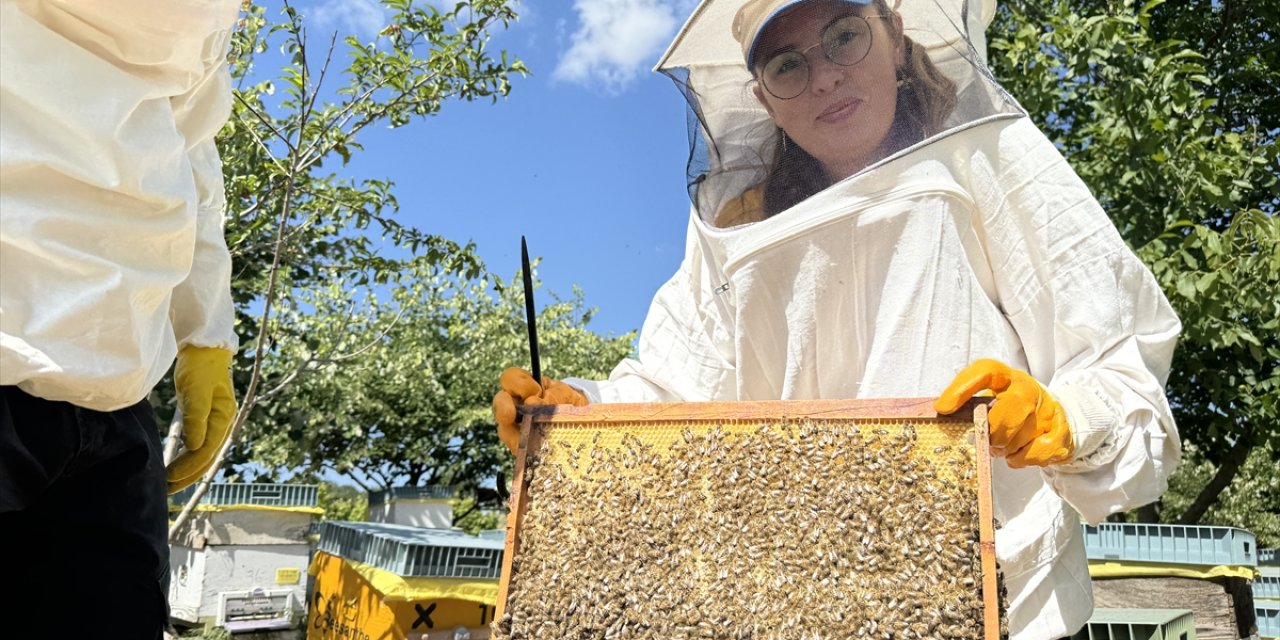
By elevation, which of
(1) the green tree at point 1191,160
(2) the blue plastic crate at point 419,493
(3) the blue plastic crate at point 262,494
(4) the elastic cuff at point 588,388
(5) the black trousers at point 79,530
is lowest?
(5) the black trousers at point 79,530

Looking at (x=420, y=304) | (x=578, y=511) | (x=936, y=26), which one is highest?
(x=420, y=304)

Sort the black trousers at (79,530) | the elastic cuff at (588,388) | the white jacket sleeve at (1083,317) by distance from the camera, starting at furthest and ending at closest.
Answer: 1. the elastic cuff at (588,388)
2. the white jacket sleeve at (1083,317)
3. the black trousers at (79,530)

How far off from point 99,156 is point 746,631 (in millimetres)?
1457

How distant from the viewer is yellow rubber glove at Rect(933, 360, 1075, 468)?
6.66 feet

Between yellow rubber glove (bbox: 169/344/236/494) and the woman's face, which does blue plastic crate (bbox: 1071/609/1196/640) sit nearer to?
the woman's face

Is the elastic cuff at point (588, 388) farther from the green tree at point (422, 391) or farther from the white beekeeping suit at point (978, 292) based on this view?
the green tree at point (422, 391)

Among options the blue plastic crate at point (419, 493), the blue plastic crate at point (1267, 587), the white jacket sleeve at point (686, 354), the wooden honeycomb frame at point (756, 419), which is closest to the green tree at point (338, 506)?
the blue plastic crate at point (419, 493)

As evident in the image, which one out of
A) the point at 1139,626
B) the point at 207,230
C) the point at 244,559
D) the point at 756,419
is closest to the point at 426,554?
the point at 244,559

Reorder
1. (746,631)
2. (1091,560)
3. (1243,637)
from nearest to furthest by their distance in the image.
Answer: (746,631)
(1243,637)
(1091,560)

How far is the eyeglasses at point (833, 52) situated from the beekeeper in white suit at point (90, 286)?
1.48 meters

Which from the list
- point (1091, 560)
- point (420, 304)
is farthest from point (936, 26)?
point (420, 304)

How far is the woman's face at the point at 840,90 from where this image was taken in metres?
2.61

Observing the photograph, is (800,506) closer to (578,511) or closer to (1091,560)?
(578,511)

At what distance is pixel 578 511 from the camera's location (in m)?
2.24
